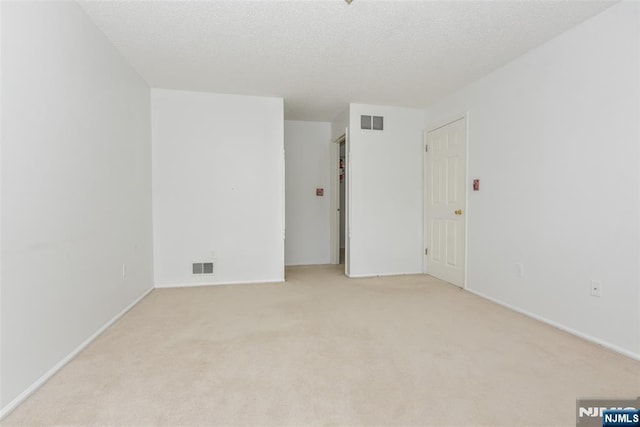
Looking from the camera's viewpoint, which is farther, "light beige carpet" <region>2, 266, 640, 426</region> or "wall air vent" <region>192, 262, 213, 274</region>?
"wall air vent" <region>192, 262, 213, 274</region>

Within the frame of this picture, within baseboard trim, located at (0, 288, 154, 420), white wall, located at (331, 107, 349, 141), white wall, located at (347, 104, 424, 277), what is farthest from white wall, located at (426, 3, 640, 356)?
baseboard trim, located at (0, 288, 154, 420)

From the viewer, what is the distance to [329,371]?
1.99 meters

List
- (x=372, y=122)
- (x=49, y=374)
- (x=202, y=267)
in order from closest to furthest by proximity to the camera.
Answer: (x=49, y=374), (x=202, y=267), (x=372, y=122)

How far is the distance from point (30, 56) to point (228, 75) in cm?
197

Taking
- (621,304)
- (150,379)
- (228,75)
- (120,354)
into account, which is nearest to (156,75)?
(228,75)

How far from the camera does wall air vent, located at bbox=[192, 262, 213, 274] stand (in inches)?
165

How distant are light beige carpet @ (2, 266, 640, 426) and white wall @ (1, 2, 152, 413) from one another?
0.27 meters

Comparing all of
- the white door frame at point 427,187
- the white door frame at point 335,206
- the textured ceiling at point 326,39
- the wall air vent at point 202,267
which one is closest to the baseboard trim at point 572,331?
the white door frame at point 427,187

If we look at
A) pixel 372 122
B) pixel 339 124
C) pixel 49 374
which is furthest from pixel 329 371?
pixel 339 124

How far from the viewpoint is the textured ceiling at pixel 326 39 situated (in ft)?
7.75

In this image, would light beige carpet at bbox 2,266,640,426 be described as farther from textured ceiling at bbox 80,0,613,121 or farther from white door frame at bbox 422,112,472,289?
textured ceiling at bbox 80,0,613,121

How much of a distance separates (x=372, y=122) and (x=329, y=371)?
3.59 m

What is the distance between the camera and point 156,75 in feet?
11.8

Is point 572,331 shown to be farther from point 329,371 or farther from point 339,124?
point 339,124
